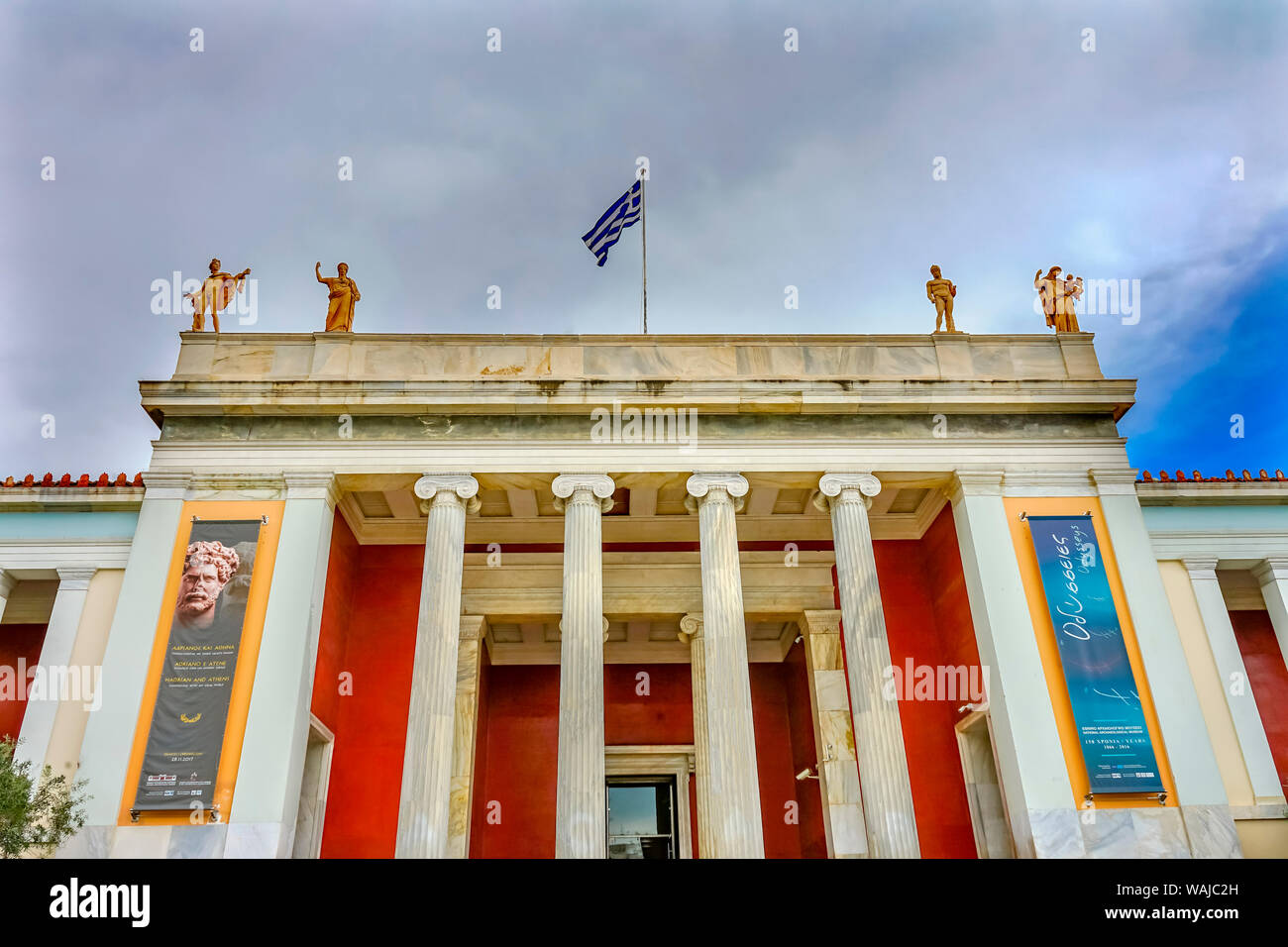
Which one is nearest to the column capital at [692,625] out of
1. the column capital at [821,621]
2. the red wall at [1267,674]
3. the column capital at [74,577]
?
the column capital at [821,621]

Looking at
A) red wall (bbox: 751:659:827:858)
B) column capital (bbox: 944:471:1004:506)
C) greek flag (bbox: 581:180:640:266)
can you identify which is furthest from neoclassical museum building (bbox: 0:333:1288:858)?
greek flag (bbox: 581:180:640:266)

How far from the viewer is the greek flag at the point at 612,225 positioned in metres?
18.7

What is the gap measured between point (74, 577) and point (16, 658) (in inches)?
122

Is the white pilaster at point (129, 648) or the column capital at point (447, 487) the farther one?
the column capital at point (447, 487)

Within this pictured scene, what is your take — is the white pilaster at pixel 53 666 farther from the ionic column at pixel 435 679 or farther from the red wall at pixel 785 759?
the red wall at pixel 785 759

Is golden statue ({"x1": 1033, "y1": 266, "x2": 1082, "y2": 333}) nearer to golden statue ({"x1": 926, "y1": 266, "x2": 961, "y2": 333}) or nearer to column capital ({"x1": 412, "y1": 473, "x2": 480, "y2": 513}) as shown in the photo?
golden statue ({"x1": 926, "y1": 266, "x2": 961, "y2": 333})

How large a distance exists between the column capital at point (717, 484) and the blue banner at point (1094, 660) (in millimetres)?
4875

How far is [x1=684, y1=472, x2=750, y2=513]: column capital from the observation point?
1606 centimetres

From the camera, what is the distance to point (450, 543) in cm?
1550

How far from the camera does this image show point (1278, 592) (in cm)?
1652

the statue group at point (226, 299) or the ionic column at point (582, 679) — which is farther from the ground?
the statue group at point (226, 299)

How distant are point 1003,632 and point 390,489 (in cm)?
1061
